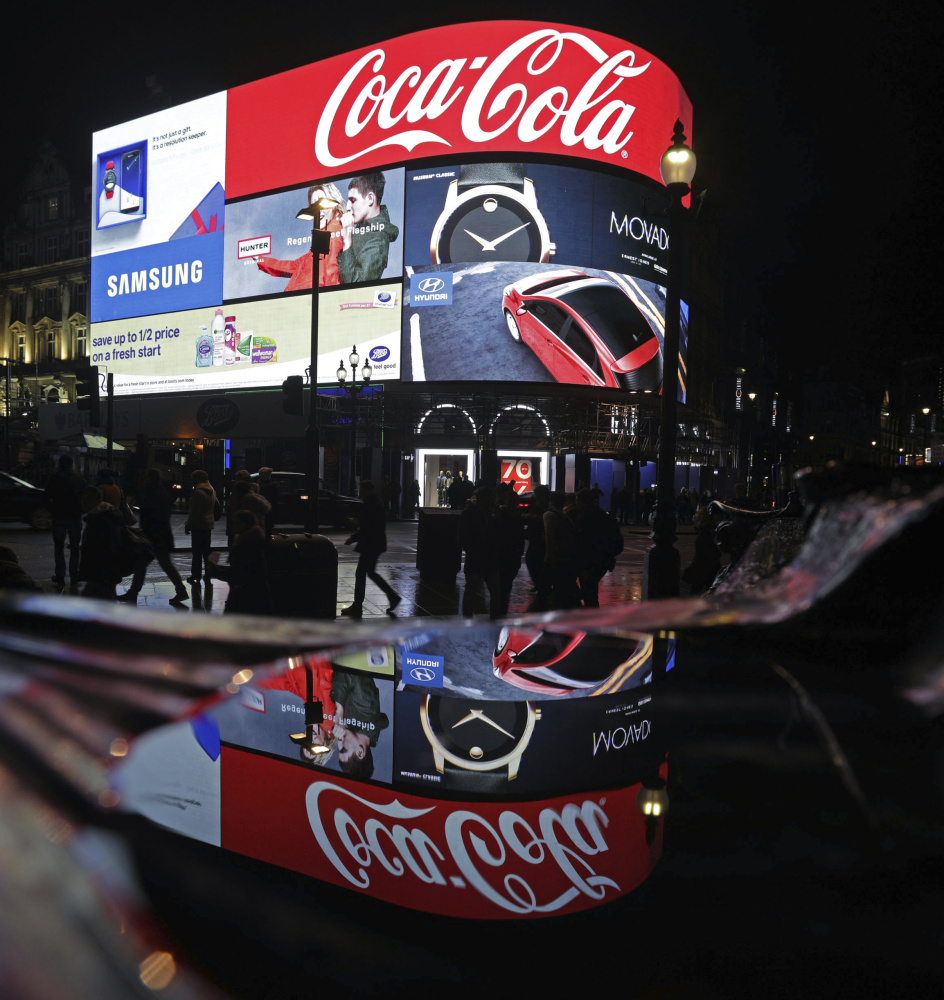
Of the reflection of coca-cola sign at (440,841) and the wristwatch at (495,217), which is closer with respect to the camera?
the reflection of coca-cola sign at (440,841)

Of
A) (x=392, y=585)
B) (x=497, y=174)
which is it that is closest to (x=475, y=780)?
(x=392, y=585)

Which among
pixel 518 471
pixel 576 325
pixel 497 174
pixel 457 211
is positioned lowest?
pixel 518 471

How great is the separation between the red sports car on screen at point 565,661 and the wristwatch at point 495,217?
2675 cm

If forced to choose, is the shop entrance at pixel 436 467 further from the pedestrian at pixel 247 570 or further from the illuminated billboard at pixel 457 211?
the pedestrian at pixel 247 570

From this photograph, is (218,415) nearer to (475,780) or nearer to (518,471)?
(518,471)

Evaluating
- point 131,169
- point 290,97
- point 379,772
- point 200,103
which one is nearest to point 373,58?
point 290,97

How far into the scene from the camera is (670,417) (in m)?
8.91

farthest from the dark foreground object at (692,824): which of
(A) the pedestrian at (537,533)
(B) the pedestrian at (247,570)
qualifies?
(A) the pedestrian at (537,533)

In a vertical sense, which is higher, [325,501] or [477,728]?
[477,728]

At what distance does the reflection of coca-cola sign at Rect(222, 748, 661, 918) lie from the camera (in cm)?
152

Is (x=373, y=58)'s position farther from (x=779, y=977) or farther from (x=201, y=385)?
(x=779, y=977)

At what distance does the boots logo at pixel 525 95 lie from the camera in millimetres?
26391

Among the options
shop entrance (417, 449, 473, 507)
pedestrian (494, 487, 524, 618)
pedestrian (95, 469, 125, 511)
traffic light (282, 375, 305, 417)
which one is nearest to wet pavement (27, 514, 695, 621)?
pedestrian (494, 487, 524, 618)

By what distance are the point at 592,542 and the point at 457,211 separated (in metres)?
22.8
